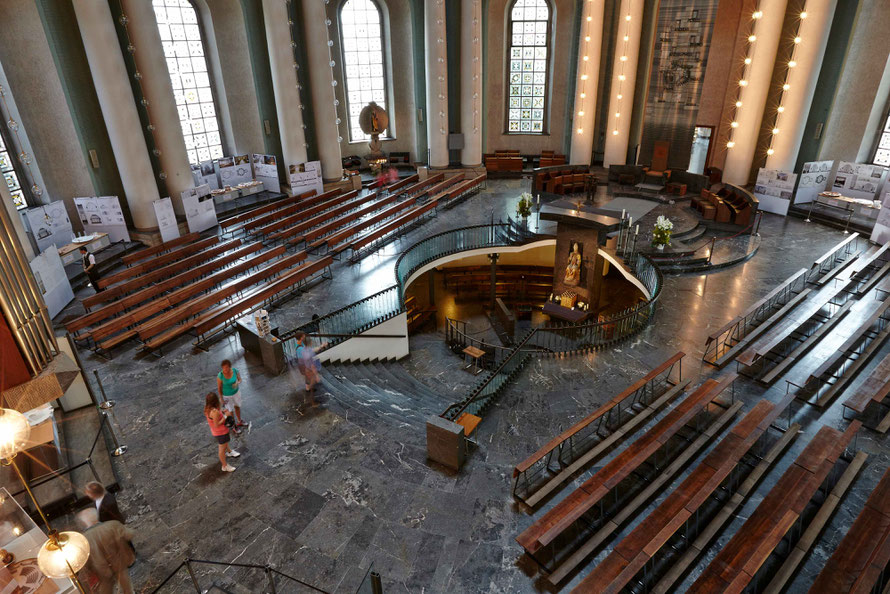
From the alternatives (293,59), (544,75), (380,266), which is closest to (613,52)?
(544,75)

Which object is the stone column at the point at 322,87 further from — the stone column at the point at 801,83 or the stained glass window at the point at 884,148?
the stained glass window at the point at 884,148

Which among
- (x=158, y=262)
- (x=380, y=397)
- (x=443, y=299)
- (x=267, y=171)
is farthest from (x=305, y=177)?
(x=380, y=397)

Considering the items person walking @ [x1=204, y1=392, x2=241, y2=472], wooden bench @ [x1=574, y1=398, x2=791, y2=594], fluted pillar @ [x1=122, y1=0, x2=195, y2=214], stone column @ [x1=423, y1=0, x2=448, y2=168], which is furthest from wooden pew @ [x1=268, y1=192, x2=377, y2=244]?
wooden bench @ [x1=574, y1=398, x2=791, y2=594]

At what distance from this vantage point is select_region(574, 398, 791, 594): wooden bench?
16.8 feet

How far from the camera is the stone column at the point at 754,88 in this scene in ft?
56.7

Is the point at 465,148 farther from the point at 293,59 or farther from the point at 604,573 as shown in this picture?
the point at 604,573

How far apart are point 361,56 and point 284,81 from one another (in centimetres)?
673

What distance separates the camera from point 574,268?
14.4 m

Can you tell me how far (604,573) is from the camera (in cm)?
518

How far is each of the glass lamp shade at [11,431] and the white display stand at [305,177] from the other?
17.1 metres

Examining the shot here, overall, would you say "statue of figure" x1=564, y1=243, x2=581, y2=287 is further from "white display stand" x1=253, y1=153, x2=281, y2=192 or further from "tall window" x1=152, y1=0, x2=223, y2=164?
"tall window" x1=152, y1=0, x2=223, y2=164

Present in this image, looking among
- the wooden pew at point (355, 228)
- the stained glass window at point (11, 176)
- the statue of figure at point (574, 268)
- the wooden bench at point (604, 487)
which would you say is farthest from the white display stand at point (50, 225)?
the wooden bench at point (604, 487)

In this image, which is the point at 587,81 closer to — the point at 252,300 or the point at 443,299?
the point at 443,299

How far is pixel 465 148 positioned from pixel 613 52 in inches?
299
